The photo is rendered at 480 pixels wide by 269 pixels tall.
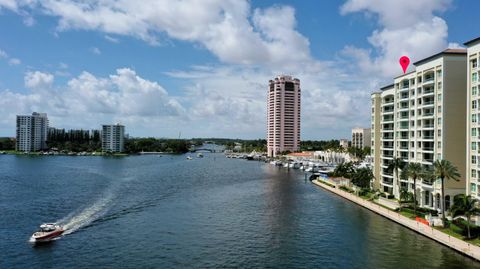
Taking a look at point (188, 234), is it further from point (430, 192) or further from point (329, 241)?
point (430, 192)

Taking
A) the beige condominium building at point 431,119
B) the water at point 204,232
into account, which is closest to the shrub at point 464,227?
the water at point 204,232

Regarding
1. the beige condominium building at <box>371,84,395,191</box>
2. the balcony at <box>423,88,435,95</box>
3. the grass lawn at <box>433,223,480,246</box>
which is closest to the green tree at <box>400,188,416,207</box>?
the beige condominium building at <box>371,84,395,191</box>

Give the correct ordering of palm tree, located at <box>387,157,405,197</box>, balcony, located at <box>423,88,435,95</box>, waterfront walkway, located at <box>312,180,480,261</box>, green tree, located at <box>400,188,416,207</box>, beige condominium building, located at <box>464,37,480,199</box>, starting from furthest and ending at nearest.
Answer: palm tree, located at <box>387,157,405,197</box> < green tree, located at <box>400,188,416,207</box> < balcony, located at <box>423,88,435,95</box> < beige condominium building, located at <box>464,37,480,199</box> < waterfront walkway, located at <box>312,180,480,261</box>

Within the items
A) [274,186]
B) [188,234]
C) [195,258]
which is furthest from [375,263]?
[274,186]

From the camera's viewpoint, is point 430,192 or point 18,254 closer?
point 18,254

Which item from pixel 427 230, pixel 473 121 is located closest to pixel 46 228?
pixel 427 230

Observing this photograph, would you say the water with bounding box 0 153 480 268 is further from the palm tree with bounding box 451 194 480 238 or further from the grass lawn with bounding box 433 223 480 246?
the palm tree with bounding box 451 194 480 238

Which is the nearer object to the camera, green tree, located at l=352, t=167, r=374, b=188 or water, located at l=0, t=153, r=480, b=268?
water, located at l=0, t=153, r=480, b=268
